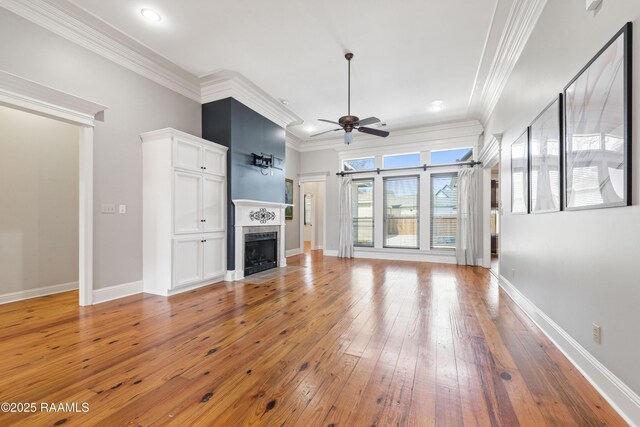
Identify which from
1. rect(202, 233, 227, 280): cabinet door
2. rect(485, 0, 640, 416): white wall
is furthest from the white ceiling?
rect(202, 233, 227, 280): cabinet door

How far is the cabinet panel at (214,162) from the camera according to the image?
13.1 ft

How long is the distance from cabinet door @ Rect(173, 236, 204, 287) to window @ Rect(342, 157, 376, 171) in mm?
4546

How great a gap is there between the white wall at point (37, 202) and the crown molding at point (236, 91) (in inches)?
78.3

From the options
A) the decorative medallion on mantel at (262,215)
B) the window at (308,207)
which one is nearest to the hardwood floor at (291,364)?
the decorative medallion on mantel at (262,215)

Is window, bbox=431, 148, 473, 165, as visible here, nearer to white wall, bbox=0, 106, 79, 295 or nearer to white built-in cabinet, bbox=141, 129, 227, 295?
white built-in cabinet, bbox=141, 129, 227, 295

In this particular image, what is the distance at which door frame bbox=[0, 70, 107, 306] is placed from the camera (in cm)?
268

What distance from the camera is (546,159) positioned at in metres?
2.39

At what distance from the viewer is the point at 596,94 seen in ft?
5.43

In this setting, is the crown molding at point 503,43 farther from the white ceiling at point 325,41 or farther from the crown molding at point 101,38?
the crown molding at point 101,38

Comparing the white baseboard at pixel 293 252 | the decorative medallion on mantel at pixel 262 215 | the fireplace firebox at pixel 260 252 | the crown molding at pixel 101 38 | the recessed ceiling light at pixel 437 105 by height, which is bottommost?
the white baseboard at pixel 293 252

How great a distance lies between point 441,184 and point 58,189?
23.2ft

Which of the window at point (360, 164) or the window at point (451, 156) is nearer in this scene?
the window at point (451, 156)

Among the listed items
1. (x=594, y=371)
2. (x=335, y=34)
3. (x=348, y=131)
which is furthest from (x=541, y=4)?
(x=594, y=371)

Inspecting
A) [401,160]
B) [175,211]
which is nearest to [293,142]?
[401,160]
